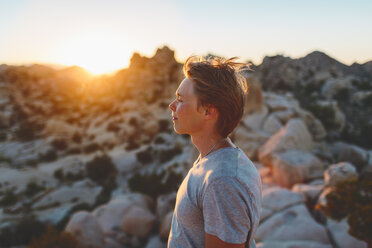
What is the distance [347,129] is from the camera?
19.1 m

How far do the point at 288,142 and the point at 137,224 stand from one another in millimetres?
7465

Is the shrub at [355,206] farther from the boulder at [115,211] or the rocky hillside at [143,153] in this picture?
the boulder at [115,211]

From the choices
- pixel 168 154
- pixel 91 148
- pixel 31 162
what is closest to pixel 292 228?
pixel 168 154

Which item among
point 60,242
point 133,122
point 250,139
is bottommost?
point 133,122

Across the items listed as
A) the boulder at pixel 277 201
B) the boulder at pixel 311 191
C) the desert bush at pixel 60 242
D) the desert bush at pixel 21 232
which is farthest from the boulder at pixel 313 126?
the desert bush at pixel 21 232

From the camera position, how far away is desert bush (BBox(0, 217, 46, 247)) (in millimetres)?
9484

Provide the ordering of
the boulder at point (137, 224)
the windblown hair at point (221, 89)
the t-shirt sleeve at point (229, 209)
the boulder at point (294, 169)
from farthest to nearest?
the boulder at point (294, 169)
the boulder at point (137, 224)
the windblown hair at point (221, 89)
the t-shirt sleeve at point (229, 209)

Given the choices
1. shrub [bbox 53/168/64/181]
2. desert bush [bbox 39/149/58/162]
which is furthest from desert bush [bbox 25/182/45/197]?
desert bush [bbox 39/149/58/162]

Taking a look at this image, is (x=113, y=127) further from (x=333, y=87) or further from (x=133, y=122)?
(x=333, y=87)

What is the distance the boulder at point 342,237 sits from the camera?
5543mm

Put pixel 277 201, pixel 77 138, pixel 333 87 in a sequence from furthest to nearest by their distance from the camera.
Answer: pixel 333 87, pixel 77 138, pixel 277 201

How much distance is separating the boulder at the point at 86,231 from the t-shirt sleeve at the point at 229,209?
7.65m

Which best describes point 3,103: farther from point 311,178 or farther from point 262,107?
point 311,178

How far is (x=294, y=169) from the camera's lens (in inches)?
361
